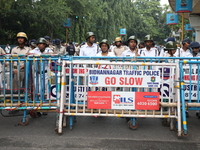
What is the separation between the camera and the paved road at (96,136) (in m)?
4.41

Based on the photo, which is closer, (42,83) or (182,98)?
(182,98)

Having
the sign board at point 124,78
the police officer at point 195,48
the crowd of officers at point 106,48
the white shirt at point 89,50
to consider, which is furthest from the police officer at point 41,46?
the police officer at point 195,48

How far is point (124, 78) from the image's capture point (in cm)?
488

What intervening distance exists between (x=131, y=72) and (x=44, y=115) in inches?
114

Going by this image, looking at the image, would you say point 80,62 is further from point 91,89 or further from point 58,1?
point 58,1

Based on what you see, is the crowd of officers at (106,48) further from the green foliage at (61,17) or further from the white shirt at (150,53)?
the green foliage at (61,17)

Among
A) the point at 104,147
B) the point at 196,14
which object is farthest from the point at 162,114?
the point at 196,14

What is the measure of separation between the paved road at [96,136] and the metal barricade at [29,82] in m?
0.47

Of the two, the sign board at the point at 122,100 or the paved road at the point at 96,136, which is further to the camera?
the sign board at the point at 122,100

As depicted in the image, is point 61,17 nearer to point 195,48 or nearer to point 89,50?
point 89,50

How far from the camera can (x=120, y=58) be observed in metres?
5.87

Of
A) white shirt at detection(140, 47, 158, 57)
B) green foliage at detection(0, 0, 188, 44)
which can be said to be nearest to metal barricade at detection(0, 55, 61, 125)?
white shirt at detection(140, 47, 158, 57)

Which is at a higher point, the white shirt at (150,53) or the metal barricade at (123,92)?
the white shirt at (150,53)

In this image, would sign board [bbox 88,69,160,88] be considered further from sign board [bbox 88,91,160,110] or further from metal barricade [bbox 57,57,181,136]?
sign board [bbox 88,91,160,110]
